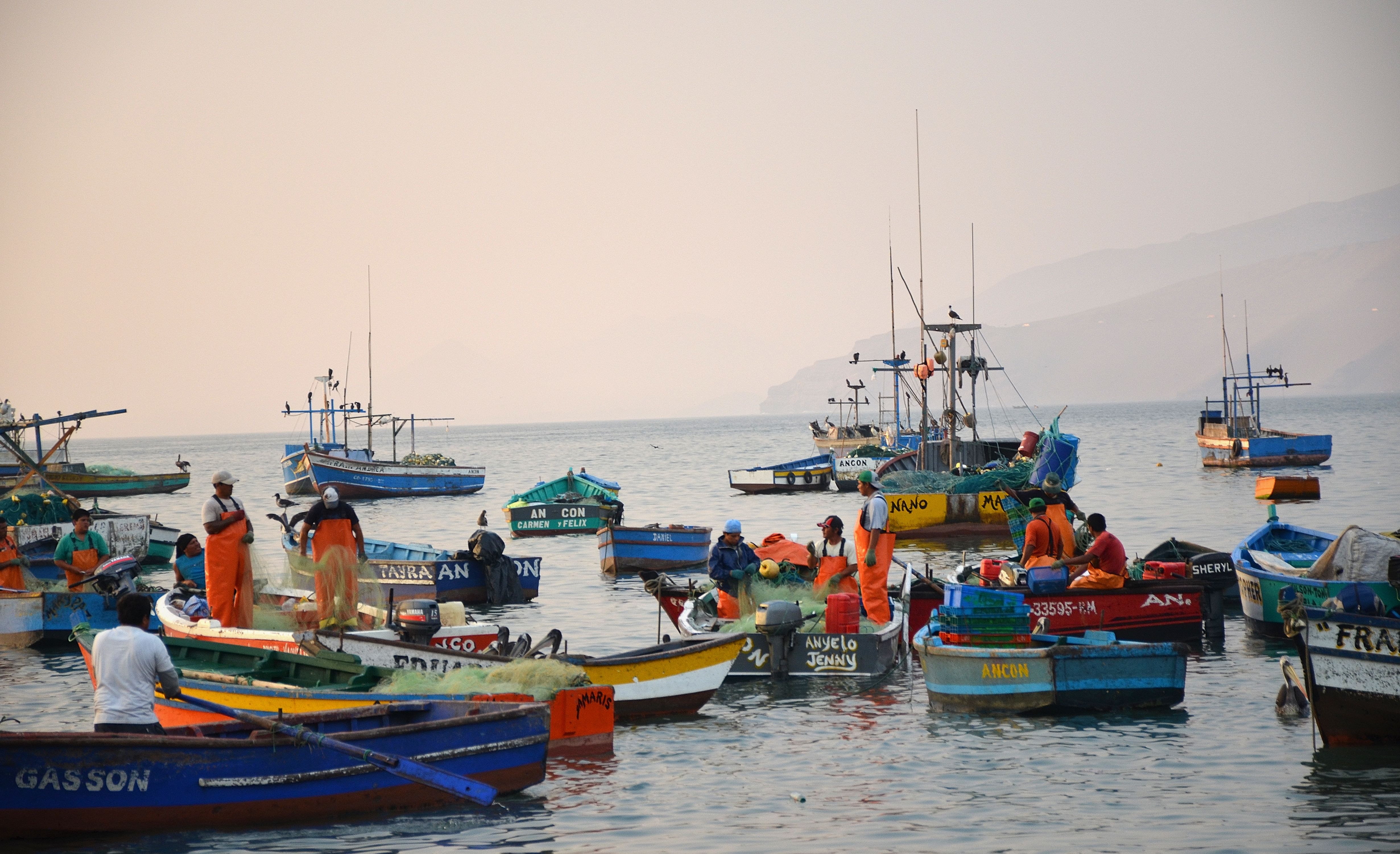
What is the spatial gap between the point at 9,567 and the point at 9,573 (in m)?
0.18

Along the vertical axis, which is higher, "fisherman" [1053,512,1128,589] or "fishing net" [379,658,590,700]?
"fisherman" [1053,512,1128,589]

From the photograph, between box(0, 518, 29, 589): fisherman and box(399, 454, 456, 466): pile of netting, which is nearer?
box(0, 518, 29, 589): fisherman

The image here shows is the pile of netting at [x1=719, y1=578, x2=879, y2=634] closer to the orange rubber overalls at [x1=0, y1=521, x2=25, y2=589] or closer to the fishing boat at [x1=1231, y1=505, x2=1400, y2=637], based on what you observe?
the fishing boat at [x1=1231, y1=505, x2=1400, y2=637]

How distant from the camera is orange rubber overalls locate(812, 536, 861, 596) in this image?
15383mm

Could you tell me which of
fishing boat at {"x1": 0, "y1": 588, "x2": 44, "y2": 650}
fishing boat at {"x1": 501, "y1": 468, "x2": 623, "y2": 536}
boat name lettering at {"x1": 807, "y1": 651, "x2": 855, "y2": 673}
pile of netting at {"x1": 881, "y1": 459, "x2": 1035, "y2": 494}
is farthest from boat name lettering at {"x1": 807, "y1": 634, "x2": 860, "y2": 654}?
fishing boat at {"x1": 501, "y1": 468, "x2": 623, "y2": 536}

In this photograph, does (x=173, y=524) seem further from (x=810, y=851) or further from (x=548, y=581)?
A: (x=810, y=851)

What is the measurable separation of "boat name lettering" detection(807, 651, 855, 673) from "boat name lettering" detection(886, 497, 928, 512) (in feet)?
61.5

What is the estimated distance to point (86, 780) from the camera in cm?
900

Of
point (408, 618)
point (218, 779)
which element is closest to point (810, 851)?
point (218, 779)

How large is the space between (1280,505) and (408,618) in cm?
3510

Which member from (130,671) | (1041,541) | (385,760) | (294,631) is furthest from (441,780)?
(1041,541)

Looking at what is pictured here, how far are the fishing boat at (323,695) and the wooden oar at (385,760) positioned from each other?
955mm

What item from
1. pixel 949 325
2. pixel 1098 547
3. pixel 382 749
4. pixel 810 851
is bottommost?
pixel 810 851

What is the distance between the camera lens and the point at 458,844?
30.5 feet
